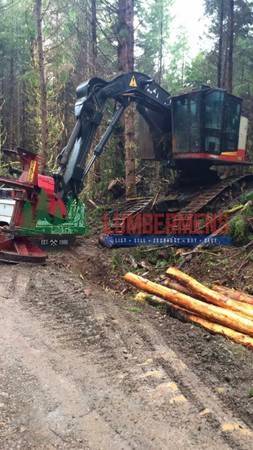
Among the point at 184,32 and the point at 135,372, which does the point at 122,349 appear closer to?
the point at 135,372

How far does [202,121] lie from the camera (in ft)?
35.2

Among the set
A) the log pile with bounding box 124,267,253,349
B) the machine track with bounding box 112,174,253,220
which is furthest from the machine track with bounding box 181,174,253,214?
the log pile with bounding box 124,267,253,349

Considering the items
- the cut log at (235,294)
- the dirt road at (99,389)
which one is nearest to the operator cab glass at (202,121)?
the cut log at (235,294)

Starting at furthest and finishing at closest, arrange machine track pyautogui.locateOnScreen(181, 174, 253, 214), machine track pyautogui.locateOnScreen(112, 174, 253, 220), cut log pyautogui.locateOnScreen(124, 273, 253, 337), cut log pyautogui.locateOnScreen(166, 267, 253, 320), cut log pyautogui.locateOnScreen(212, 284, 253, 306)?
machine track pyautogui.locateOnScreen(112, 174, 253, 220) → machine track pyautogui.locateOnScreen(181, 174, 253, 214) → cut log pyautogui.locateOnScreen(212, 284, 253, 306) → cut log pyautogui.locateOnScreen(166, 267, 253, 320) → cut log pyautogui.locateOnScreen(124, 273, 253, 337)

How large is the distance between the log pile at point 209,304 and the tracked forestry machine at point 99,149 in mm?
2761

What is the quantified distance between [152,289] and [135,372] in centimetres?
281

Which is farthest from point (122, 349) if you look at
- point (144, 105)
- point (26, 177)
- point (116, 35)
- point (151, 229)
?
point (116, 35)

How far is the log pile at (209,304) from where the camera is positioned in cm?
493

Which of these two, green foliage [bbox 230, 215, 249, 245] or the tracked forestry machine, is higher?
the tracked forestry machine

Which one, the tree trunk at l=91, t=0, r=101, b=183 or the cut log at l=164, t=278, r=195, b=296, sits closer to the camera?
the cut log at l=164, t=278, r=195, b=296

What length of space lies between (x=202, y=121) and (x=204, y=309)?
643cm

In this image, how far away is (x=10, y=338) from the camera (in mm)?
4523

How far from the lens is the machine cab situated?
35.2 ft

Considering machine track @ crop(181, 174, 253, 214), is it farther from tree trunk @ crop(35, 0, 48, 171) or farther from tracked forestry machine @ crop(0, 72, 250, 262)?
tree trunk @ crop(35, 0, 48, 171)
